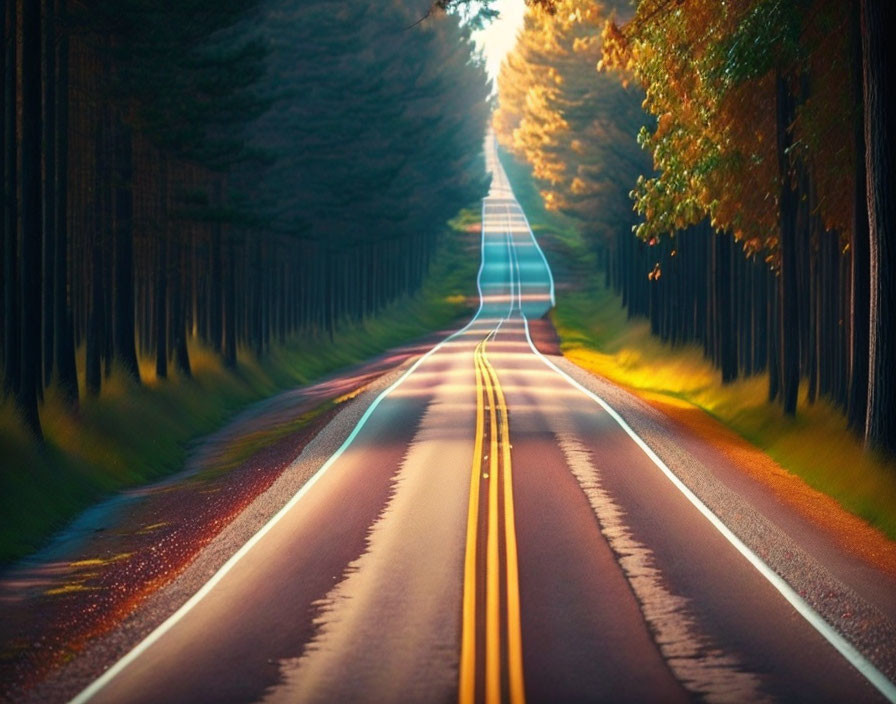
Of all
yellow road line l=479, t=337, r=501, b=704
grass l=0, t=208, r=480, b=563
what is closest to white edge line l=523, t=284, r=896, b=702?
yellow road line l=479, t=337, r=501, b=704

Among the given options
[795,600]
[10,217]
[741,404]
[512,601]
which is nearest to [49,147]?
[10,217]

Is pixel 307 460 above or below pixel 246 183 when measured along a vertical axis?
below

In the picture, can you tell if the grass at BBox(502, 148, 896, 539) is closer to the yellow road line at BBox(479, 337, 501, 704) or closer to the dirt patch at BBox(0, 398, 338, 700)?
the yellow road line at BBox(479, 337, 501, 704)

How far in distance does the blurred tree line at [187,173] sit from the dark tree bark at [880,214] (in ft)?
43.6

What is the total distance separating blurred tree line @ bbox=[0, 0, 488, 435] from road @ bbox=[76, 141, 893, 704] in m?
7.93

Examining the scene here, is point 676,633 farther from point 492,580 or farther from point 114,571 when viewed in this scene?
point 114,571

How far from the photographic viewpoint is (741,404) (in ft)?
108

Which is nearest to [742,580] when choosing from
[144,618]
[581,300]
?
[144,618]

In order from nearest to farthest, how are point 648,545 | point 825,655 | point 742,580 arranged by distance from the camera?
point 825,655
point 742,580
point 648,545

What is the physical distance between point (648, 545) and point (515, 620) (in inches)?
162

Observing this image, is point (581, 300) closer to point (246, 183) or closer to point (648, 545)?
point (246, 183)

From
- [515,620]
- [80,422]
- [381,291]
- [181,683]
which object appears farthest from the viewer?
[381,291]

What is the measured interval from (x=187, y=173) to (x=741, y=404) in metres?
20.9

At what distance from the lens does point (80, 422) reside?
27.6 meters
